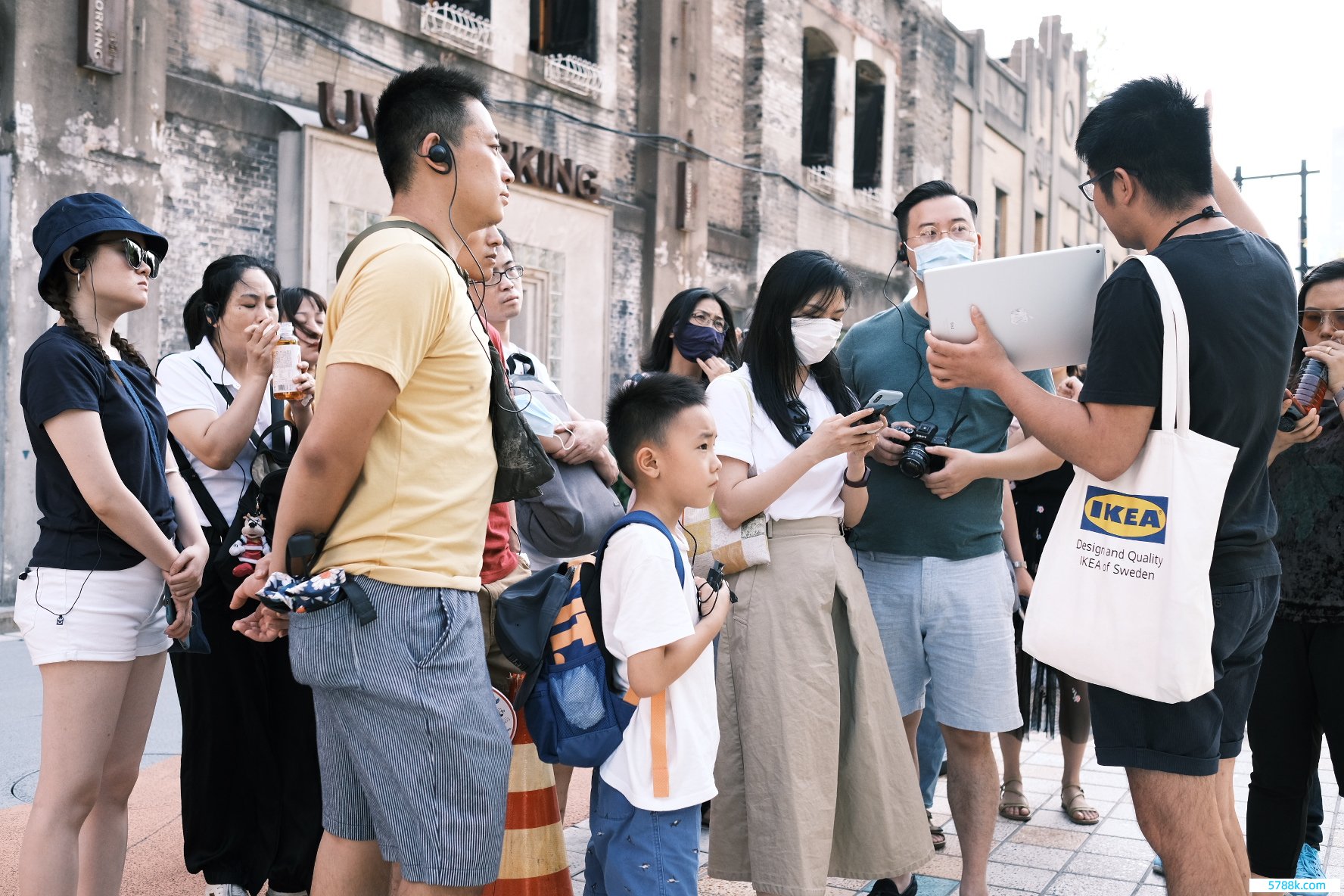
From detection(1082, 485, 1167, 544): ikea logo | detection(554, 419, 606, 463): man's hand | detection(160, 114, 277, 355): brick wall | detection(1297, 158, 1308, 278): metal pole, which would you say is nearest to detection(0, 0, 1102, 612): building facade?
detection(160, 114, 277, 355): brick wall

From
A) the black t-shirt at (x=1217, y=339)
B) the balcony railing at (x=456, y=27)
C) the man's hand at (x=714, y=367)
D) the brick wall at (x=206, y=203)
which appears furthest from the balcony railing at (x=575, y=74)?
the black t-shirt at (x=1217, y=339)

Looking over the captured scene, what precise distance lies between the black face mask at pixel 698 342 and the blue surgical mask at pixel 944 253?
1285 millimetres

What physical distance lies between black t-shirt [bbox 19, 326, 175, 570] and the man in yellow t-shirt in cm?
88

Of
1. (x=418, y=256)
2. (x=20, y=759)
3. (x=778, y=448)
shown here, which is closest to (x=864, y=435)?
(x=778, y=448)

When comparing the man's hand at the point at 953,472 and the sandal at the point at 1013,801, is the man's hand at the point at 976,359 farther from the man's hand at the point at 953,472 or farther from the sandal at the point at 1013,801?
the sandal at the point at 1013,801

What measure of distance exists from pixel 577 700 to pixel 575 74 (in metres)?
11.1

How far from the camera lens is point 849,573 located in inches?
144

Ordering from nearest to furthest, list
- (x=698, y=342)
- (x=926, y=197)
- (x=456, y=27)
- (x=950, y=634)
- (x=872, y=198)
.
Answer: (x=950, y=634) < (x=926, y=197) < (x=698, y=342) < (x=456, y=27) < (x=872, y=198)

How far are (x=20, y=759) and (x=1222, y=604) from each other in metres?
5.17

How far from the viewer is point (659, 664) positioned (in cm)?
282

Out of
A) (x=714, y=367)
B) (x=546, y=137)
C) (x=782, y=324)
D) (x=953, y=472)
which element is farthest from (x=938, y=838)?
(x=546, y=137)

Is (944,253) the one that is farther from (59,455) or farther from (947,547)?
(59,455)

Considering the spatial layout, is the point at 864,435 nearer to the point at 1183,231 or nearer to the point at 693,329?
the point at 1183,231

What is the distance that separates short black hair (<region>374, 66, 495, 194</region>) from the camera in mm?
2564
